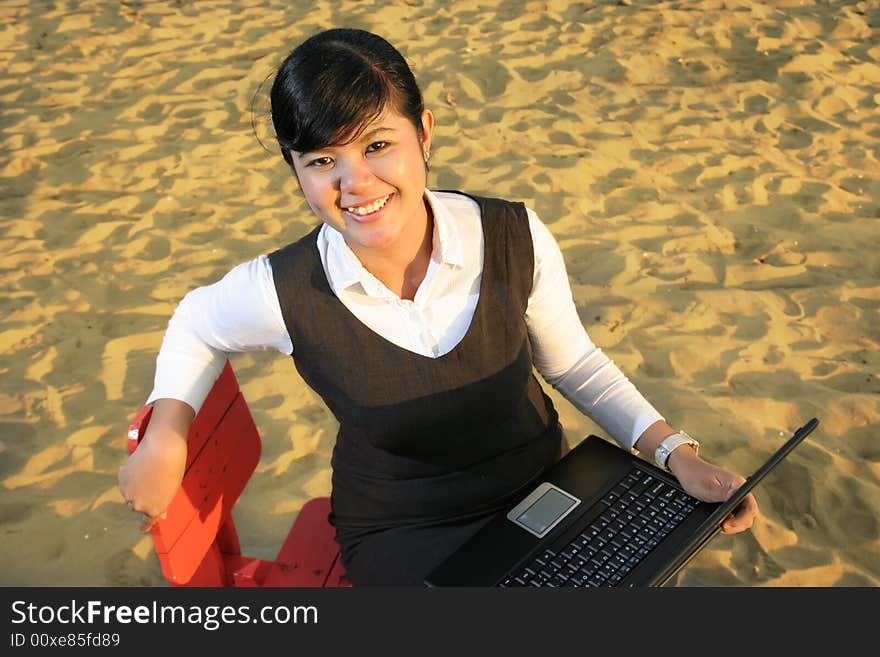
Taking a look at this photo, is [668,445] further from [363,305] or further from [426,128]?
[426,128]

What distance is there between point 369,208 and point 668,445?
0.76 m

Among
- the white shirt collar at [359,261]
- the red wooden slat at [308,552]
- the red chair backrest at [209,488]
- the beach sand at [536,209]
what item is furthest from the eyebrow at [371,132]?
the beach sand at [536,209]

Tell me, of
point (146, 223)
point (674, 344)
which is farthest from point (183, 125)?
point (674, 344)

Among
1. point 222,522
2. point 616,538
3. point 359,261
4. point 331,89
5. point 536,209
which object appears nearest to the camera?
point 331,89

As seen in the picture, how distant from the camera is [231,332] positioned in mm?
1827

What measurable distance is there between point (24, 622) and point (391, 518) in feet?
2.36

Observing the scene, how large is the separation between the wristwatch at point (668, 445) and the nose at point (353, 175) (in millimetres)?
793

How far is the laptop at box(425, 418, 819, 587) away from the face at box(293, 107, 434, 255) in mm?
588

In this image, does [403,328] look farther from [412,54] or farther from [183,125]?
[412,54]

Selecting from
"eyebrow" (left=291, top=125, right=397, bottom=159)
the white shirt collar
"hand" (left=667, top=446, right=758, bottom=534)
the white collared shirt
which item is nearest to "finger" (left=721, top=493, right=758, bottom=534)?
"hand" (left=667, top=446, right=758, bottom=534)

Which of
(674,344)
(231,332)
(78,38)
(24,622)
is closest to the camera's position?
(24,622)

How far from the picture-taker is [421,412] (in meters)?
1.83

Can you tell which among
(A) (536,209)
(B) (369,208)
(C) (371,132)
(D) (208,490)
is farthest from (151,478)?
(A) (536,209)

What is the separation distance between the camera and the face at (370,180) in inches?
64.7
